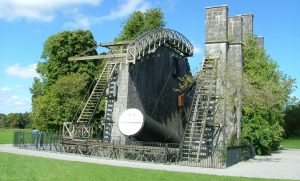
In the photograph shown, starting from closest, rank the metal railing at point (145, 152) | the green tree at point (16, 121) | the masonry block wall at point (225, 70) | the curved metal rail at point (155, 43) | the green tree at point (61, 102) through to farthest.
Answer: the metal railing at point (145, 152)
the masonry block wall at point (225, 70)
the curved metal rail at point (155, 43)
the green tree at point (61, 102)
the green tree at point (16, 121)

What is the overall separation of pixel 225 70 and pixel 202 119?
348cm

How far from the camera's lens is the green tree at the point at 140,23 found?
1698 inches

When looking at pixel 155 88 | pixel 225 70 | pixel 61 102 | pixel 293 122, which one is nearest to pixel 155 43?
pixel 155 88

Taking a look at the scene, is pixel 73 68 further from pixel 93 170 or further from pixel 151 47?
pixel 93 170

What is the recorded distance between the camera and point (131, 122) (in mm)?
22703

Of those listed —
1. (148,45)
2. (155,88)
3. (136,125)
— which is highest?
(148,45)

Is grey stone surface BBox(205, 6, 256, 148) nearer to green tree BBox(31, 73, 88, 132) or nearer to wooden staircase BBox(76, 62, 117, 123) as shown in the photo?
wooden staircase BBox(76, 62, 117, 123)

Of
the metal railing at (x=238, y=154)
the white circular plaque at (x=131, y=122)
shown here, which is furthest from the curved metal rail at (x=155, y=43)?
the metal railing at (x=238, y=154)

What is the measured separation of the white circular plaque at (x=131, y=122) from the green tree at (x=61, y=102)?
14170 mm

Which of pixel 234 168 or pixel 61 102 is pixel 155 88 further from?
pixel 61 102

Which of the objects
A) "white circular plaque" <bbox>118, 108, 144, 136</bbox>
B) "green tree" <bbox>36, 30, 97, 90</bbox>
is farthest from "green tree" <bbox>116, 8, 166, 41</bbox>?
"white circular plaque" <bbox>118, 108, 144, 136</bbox>

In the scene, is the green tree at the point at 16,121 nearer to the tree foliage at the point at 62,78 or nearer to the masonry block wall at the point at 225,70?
the tree foliage at the point at 62,78

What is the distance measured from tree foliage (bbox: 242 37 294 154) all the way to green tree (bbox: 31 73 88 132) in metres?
16.5

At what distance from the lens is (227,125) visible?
990 inches
